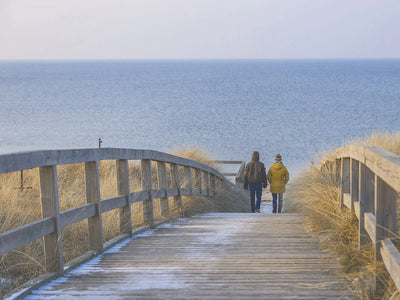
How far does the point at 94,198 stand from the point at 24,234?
1.41 meters

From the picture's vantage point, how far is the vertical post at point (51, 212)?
14.5 feet

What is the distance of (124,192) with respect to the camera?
6301 millimetres

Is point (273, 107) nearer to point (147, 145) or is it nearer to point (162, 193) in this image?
point (147, 145)

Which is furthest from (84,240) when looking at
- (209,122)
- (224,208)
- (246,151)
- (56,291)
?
(209,122)

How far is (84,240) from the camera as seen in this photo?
6102 mm

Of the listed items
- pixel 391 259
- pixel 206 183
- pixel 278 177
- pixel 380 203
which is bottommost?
pixel 206 183

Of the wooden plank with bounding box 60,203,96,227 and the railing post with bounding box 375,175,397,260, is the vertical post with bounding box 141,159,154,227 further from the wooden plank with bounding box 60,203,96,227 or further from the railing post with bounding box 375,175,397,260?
the railing post with bounding box 375,175,397,260

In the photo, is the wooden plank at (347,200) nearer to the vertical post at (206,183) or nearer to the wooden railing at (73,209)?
the wooden railing at (73,209)

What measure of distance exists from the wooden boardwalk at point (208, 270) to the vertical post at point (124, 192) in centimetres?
17

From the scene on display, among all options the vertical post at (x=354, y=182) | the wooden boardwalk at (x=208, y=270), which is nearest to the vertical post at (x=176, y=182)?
the wooden boardwalk at (x=208, y=270)

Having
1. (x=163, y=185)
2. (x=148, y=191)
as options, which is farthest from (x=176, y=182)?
(x=148, y=191)

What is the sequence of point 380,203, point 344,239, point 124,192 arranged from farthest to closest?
point 124,192
point 344,239
point 380,203

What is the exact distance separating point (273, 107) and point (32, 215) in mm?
59527

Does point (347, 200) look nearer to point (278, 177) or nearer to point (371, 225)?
point (371, 225)
